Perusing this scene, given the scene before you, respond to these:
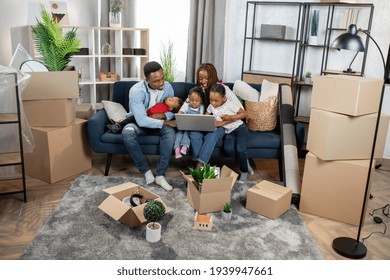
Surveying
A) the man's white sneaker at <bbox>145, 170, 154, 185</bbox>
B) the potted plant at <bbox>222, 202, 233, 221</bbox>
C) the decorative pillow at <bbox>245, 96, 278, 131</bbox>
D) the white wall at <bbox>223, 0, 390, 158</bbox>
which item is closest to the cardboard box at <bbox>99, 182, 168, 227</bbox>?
the potted plant at <bbox>222, 202, 233, 221</bbox>

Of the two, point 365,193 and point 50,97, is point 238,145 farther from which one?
point 50,97

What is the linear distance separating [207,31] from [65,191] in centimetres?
241

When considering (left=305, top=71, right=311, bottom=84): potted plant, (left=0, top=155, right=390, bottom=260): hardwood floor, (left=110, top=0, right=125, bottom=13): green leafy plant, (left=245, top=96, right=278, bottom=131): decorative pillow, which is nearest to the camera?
(left=0, top=155, right=390, bottom=260): hardwood floor

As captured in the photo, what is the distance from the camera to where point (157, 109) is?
329 centimetres

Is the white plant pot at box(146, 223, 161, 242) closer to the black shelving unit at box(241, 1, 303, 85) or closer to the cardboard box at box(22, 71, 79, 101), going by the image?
the cardboard box at box(22, 71, 79, 101)

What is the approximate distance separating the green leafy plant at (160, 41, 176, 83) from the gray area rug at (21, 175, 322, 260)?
213cm

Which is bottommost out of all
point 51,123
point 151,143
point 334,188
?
point 334,188

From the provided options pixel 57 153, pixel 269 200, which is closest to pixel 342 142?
pixel 269 200

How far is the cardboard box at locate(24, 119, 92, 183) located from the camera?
122 inches

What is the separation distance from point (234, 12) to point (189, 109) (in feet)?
5.62

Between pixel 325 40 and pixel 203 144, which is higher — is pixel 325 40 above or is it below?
above

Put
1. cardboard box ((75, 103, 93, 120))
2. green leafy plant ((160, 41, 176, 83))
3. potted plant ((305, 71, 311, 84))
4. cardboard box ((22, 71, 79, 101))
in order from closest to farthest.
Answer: cardboard box ((22, 71, 79, 101)) < cardboard box ((75, 103, 93, 120)) < potted plant ((305, 71, 311, 84)) < green leafy plant ((160, 41, 176, 83))

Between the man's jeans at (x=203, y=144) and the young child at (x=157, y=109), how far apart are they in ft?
1.06
